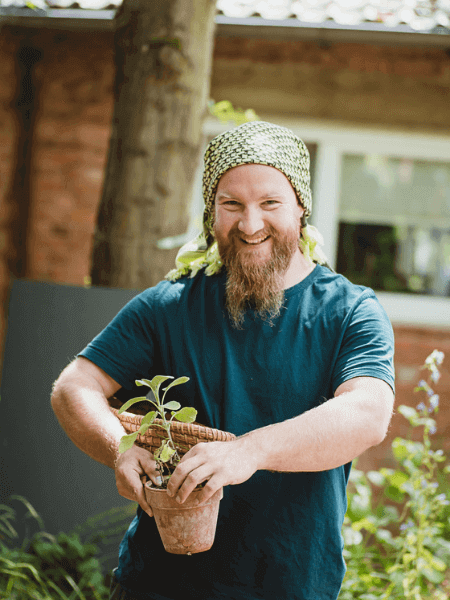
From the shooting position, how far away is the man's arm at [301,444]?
1.27 meters

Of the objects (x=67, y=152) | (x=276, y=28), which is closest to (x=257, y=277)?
(x=276, y=28)

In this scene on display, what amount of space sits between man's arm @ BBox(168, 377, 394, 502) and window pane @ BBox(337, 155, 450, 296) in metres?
3.83

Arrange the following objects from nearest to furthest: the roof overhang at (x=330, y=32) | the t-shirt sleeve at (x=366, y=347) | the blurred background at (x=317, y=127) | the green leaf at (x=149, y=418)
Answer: the green leaf at (x=149, y=418), the t-shirt sleeve at (x=366, y=347), the roof overhang at (x=330, y=32), the blurred background at (x=317, y=127)

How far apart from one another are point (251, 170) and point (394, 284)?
3.73m

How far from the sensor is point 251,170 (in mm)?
1669

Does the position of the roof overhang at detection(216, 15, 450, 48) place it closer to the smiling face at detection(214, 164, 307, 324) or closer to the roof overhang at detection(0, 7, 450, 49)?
the roof overhang at detection(0, 7, 450, 49)

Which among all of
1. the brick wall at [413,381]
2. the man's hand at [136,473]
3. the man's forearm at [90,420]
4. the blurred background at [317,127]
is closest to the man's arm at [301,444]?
the man's hand at [136,473]

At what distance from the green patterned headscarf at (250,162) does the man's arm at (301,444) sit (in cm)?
58

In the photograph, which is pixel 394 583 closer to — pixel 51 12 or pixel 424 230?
pixel 424 230

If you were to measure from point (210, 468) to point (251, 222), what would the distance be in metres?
0.69

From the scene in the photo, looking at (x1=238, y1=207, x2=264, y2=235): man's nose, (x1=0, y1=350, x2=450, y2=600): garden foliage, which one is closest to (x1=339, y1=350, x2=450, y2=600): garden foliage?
(x1=0, y1=350, x2=450, y2=600): garden foliage

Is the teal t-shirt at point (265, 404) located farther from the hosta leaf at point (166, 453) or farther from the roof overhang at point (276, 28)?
the roof overhang at point (276, 28)

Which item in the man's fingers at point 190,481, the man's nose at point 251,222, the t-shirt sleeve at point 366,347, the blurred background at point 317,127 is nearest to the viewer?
the man's fingers at point 190,481

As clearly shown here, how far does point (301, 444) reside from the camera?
1.35 m
